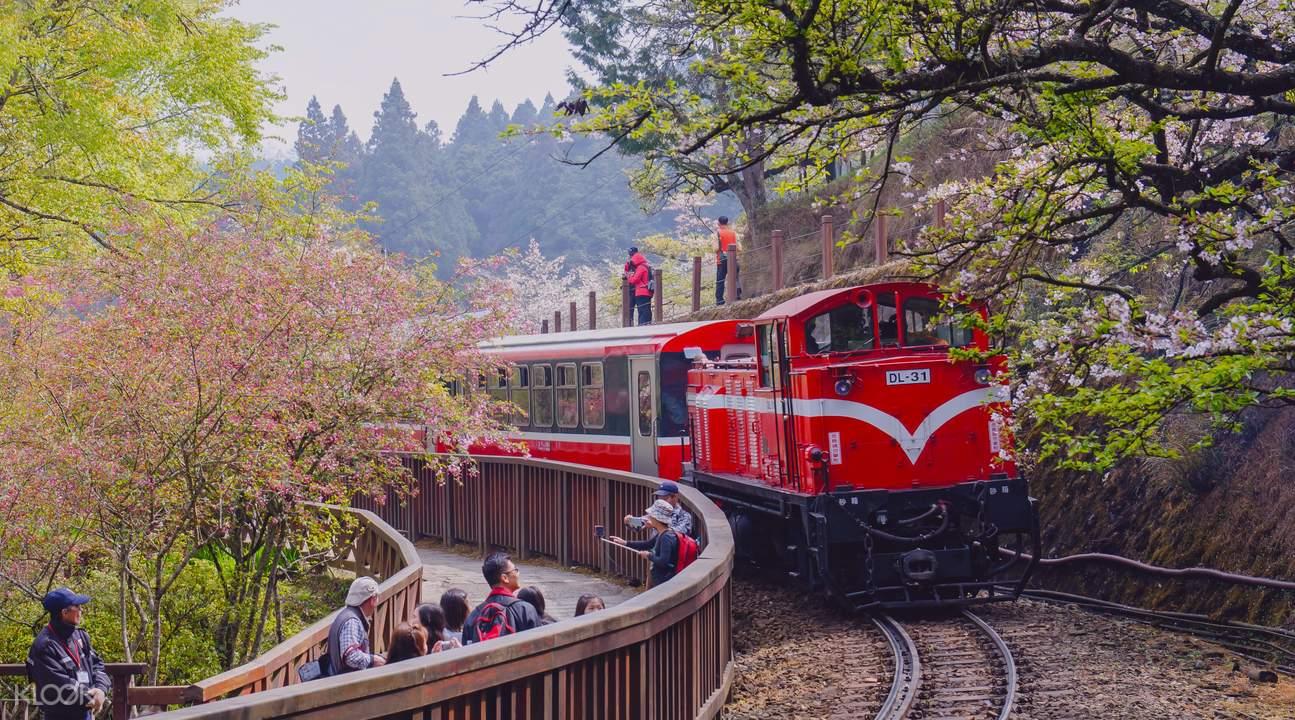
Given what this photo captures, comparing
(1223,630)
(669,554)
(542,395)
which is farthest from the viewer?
(542,395)

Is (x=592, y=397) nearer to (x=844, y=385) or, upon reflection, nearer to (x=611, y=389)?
(x=611, y=389)

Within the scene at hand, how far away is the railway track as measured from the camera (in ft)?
31.7

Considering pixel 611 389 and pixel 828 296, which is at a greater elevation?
pixel 828 296

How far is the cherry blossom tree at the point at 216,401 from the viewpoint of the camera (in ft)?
35.5

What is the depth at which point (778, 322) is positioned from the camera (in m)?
13.5

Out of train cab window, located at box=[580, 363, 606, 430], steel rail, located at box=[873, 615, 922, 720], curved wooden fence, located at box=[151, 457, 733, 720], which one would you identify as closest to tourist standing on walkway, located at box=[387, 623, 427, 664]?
curved wooden fence, located at box=[151, 457, 733, 720]

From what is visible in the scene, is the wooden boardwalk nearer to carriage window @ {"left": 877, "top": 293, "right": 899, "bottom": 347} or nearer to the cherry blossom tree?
the cherry blossom tree

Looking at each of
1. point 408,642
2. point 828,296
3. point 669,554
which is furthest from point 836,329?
point 408,642

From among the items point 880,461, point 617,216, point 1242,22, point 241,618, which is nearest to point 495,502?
point 241,618

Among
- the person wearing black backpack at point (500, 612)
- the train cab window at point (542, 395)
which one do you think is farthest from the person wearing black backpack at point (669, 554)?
the train cab window at point (542, 395)

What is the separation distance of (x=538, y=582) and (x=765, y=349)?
386 centimetres

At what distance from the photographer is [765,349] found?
14.0 meters

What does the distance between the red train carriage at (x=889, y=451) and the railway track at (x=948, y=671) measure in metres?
0.41

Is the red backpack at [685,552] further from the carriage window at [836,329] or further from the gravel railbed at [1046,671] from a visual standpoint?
the carriage window at [836,329]
